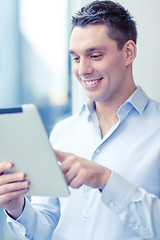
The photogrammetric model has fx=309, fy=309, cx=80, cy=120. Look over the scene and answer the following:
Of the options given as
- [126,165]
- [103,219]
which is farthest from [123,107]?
[103,219]

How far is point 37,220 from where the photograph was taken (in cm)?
116

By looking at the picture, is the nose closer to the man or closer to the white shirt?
the man

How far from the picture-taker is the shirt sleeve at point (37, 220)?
1091 millimetres

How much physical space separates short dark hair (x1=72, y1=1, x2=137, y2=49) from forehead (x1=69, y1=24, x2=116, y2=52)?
2 centimetres

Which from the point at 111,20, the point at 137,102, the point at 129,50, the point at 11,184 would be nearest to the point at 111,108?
the point at 137,102

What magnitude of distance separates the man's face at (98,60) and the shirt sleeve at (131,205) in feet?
1.27

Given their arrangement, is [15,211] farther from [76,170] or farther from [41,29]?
[41,29]

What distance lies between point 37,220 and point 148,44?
35.5 inches

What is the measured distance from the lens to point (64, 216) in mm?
1188

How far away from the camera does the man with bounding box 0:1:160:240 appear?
1078mm

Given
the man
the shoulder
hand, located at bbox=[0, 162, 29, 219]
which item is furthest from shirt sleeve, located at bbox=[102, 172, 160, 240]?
the shoulder

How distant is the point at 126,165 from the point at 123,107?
0.22 metres

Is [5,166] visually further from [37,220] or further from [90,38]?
[90,38]

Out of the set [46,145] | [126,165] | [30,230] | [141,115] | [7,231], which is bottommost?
[7,231]
